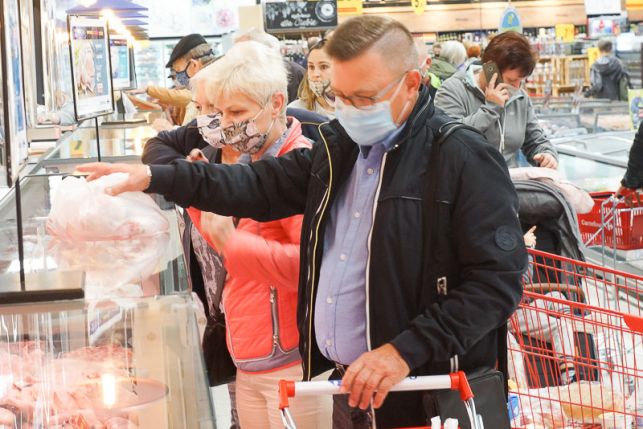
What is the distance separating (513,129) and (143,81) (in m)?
12.4

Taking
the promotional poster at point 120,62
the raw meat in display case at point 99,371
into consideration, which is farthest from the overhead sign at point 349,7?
the raw meat in display case at point 99,371

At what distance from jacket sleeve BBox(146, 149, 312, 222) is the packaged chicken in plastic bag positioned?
32.8 inches

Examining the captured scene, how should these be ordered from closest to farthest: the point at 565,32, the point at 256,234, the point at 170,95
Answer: the point at 256,234 → the point at 170,95 → the point at 565,32

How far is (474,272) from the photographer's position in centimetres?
192

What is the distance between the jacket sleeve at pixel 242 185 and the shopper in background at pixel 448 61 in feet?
24.2

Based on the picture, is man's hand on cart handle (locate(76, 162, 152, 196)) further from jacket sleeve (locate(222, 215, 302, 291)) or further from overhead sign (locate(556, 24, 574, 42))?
overhead sign (locate(556, 24, 574, 42))

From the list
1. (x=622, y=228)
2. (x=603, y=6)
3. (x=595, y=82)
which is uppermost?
(x=603, y=6)

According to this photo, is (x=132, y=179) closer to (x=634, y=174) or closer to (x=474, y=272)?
(x=474, y=272)

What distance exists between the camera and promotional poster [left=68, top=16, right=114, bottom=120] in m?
3.98

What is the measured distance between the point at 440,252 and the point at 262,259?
2.09 feet

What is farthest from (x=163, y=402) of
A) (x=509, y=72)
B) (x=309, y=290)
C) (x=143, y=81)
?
(x=143, y=81)

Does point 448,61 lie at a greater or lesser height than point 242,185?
greater

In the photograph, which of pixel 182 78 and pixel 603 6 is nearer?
pixel 182 78

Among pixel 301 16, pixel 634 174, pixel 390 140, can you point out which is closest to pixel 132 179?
pixel 390 140
